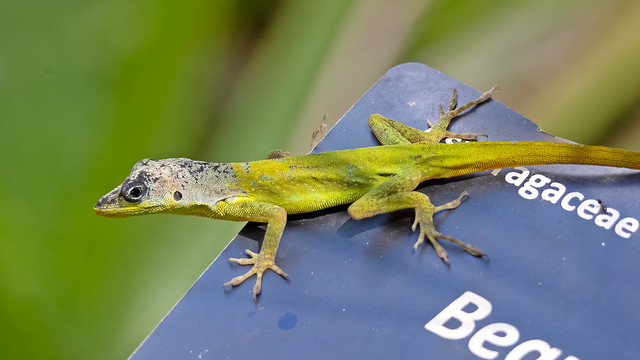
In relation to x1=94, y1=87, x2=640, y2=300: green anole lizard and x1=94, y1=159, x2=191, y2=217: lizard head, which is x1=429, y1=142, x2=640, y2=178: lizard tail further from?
x1=94, y1=159, x2=191, y2=217: lizard head

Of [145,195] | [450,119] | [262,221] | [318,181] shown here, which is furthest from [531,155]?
[145,195]

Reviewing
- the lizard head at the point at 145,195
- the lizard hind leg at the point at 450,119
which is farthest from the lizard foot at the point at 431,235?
the lizard head at the point at 145,195

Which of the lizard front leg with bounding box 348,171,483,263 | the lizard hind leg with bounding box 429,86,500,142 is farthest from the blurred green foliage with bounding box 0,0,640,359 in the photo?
the lizard front leg with bounding box 348,171,483,263

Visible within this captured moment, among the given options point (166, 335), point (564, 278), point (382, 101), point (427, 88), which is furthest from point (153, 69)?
point (564, 278)

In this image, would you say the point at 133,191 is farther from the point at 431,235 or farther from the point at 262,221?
the point at 431,235

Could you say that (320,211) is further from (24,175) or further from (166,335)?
(24,175)
